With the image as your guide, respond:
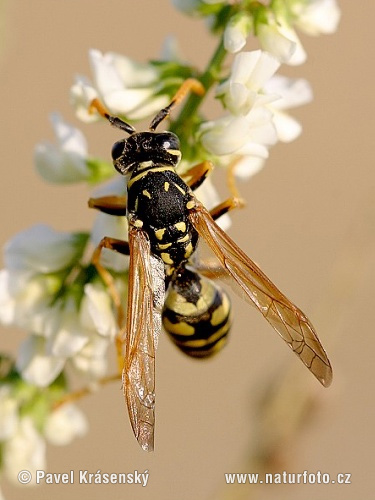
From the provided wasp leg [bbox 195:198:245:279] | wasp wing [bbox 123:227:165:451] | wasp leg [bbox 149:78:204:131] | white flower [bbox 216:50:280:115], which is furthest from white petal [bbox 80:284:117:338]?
white flower [bbox 216:50:280:115]

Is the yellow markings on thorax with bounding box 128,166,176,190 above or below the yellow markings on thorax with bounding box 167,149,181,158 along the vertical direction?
below

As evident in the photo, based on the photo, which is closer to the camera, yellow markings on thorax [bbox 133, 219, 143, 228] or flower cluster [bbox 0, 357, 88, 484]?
yellow markings on thorax [bbox 133, 219, 143, 228]

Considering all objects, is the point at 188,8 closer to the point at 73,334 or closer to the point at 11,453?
the point at 73,334

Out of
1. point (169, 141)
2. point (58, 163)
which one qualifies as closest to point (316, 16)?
point (169, 141)

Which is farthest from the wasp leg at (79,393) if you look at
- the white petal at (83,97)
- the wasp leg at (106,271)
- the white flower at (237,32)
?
the white flower at (237,32)

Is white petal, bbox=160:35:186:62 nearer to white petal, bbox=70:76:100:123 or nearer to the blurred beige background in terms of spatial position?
white petal, bbox=70:76:100:123

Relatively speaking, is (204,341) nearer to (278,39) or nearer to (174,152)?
(174,152)

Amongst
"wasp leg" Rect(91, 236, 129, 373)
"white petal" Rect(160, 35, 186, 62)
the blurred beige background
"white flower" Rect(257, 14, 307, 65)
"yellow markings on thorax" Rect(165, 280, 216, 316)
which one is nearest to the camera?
"white flower" Rect(257, 14, 307, 65)

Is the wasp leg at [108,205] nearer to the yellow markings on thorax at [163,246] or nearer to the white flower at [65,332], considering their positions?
the yellow markings on thorax at [163,246]
